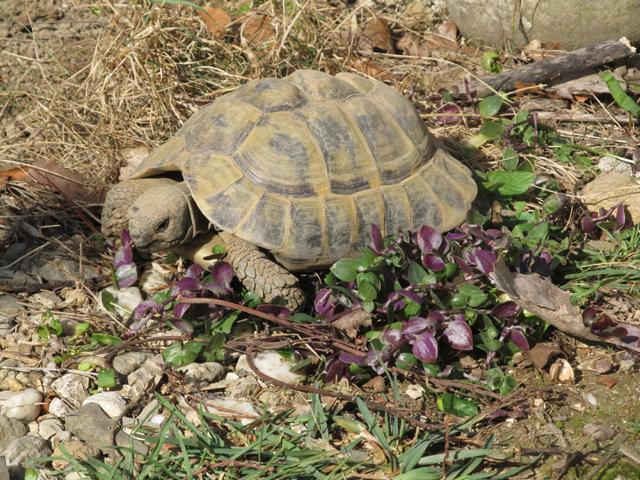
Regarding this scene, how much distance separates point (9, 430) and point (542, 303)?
2.11 m

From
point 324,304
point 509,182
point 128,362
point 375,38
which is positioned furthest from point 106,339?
point 375,38

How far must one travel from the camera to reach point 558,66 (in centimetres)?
475

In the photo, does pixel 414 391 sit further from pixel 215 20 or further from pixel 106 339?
pixel 215 20

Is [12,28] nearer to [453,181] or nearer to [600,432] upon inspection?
[453,181]

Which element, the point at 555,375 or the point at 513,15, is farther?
the point at 513,15

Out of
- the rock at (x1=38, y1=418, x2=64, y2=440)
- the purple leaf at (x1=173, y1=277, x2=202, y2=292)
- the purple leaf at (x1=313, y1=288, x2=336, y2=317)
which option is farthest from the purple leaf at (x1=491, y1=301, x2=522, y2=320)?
the rock at (x1=38, y1=418, x2=64, y2=440)

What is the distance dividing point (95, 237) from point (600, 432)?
2484 millimetres

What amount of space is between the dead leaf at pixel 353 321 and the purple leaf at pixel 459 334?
0.33m

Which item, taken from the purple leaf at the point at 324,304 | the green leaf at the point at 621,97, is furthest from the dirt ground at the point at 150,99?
the purple leaf at the point at 324,304

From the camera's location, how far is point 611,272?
11.6ft

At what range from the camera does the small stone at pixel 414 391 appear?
307 cm

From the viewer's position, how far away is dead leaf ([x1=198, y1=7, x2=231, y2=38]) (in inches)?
199

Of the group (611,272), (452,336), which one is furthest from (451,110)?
(452,336)

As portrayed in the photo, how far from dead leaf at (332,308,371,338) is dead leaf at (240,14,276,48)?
2.45 m
